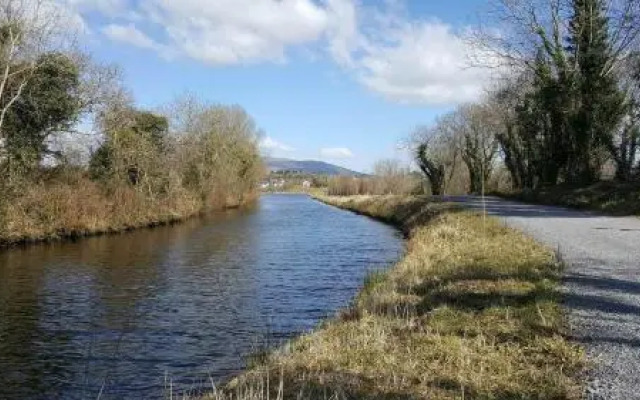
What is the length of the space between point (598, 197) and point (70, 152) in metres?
27.0

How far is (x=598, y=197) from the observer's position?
29.1 m

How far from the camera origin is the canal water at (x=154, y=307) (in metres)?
10.2

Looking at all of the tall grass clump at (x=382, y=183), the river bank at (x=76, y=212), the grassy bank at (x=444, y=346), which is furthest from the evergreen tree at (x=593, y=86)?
the tall grass clump at (x=382, y=183)

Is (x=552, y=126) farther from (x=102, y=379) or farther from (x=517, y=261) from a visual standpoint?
(x=102, y=379)

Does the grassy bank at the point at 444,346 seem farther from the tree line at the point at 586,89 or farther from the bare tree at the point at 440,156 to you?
the bare tree at the point at 440,156

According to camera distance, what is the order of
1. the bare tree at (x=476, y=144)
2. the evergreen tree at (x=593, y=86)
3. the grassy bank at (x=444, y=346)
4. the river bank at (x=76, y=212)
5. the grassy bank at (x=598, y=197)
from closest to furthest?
the grassy bank at (x=444, y=346), the grassy bank at (x=598, y=197), the river bank at (x=76, y=212), the evergreen tree at (x=593, y=86), the bare tree at (x=476, y=144)

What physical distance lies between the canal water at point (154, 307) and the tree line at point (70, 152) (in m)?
2.87

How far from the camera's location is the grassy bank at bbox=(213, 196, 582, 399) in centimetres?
667

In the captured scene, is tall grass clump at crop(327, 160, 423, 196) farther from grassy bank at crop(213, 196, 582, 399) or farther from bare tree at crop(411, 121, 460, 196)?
grassy bank at crop(213, 196, 582, 399)

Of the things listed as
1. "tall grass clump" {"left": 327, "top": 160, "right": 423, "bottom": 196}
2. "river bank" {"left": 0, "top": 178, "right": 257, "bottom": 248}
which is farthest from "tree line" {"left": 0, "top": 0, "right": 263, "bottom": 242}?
"tall grass clump" {"left": 327, "top": 160, "right": 423, "bottom": 196}

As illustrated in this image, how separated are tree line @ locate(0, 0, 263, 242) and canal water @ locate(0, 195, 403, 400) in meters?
2.87

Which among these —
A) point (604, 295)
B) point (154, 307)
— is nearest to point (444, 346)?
point (604, 295)

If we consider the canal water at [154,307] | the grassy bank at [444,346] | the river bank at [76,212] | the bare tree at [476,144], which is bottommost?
the canal water at [154,307]

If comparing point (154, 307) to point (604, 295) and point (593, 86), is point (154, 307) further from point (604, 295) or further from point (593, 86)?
point (593, 86)
